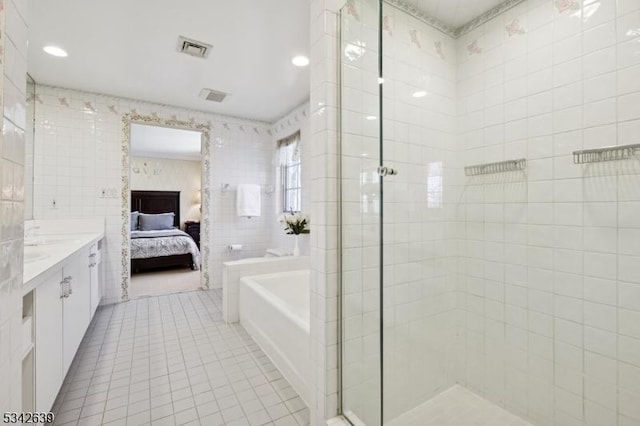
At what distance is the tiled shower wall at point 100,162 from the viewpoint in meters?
3.05

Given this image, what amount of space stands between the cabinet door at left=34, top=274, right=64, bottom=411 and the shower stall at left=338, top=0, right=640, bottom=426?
1.32m

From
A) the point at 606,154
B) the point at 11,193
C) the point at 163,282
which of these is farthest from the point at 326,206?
the point at 163,282

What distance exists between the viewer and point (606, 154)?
128 centimetres

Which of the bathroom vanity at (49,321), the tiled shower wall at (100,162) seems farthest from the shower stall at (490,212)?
the tiled shower wall at (100,162)

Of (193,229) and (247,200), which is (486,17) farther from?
(193,229)

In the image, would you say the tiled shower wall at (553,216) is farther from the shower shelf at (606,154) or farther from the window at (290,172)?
the window at (290,172)

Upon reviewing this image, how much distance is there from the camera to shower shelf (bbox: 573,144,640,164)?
3.99ft

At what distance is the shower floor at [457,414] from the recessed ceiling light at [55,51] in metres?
3.58

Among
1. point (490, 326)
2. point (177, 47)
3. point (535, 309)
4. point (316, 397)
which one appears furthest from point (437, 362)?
point (177, 47)

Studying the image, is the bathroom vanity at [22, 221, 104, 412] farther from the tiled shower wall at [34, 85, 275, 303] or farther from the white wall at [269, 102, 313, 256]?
the white wall at [269, 102, 313, 256]

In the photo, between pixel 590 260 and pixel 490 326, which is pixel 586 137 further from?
pixel 490 326

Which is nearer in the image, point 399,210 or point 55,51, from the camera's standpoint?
point 399,210

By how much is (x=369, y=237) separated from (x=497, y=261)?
951mm

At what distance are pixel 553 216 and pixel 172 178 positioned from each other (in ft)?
24.7
